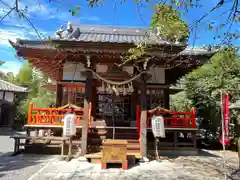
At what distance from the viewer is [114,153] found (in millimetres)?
5984

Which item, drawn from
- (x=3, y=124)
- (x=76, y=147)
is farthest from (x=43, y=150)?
(x=3, y=124)

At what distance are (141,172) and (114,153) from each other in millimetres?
906

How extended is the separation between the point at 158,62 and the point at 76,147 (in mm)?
4557

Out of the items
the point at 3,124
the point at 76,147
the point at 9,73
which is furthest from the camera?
the point at 9,73

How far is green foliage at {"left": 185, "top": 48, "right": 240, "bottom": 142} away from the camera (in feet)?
35.9

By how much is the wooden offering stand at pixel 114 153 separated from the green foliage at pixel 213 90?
689 cm

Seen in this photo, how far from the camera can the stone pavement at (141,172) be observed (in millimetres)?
5152

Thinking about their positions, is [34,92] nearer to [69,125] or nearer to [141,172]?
[69,125]

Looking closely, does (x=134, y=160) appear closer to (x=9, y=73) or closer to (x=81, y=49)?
(x=81, y=49)

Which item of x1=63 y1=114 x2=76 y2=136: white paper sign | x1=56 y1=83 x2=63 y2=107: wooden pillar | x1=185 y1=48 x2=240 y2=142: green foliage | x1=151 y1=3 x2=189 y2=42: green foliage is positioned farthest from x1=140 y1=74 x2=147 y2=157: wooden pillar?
x1=185 y1=48 x2=240 y2=142: green foliage

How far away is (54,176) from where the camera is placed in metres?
5.15

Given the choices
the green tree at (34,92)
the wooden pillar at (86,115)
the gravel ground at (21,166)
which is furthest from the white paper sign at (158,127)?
the green tree at (34,92)

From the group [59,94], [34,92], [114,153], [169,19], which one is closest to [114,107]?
[59,94]

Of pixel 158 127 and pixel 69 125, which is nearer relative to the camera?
pixel 69 125
